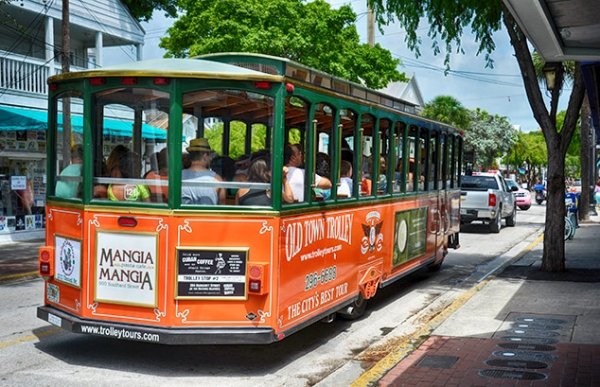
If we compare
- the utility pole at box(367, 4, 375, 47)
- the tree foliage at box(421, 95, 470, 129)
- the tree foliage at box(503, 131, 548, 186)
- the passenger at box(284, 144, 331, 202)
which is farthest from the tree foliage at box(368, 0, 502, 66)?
the tree foliage at box(503, 131, 548, 186)

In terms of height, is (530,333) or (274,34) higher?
(274,34)

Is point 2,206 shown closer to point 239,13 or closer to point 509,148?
point 239,13

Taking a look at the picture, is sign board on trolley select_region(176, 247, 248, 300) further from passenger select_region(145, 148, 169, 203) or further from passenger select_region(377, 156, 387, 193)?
passenger select_region(377, 156, 387, 193)

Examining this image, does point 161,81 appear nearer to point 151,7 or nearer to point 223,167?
point 223,167

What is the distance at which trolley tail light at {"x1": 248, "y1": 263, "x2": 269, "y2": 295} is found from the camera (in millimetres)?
6324

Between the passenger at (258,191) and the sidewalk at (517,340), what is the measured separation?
191 cm

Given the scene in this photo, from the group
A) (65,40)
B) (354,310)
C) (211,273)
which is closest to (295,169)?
(211,273)

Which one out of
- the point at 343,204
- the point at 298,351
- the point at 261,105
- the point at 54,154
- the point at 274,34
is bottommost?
the point at 298,351

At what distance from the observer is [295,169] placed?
704 centimetres

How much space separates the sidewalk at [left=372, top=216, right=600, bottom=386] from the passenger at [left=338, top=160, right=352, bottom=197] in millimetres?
1862

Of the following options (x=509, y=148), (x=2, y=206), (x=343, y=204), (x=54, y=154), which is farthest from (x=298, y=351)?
(x=509, y=148)

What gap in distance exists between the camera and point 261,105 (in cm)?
691

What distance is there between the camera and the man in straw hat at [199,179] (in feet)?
21.3

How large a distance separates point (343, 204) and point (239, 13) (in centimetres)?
2170
